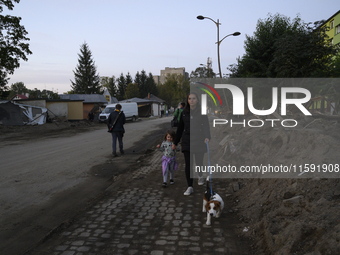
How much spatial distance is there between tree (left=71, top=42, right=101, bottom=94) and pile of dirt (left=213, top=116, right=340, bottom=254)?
62898 millimetres

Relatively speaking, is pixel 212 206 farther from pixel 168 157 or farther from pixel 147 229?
pixel 168 157

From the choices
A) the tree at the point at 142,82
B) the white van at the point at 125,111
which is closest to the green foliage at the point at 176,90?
the tree at the point at 142,82

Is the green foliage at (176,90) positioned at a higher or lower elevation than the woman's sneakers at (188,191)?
higher

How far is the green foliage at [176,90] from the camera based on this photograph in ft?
292

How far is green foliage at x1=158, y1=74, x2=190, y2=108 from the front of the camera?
292 feet

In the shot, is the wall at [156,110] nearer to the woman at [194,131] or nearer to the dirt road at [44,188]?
the dirt road at [44,188]

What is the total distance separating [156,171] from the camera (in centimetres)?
762

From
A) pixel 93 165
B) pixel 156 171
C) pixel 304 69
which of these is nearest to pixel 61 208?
pixel 156 171

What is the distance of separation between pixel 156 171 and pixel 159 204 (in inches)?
106

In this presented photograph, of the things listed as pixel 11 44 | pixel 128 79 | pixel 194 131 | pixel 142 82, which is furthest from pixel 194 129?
pixel 128 79

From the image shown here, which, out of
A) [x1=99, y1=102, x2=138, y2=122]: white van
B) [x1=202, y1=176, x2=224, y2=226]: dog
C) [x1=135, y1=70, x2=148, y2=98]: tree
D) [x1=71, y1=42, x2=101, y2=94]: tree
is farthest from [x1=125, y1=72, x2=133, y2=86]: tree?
[x1=202, y1=176, x2=224, y2=226]: dog

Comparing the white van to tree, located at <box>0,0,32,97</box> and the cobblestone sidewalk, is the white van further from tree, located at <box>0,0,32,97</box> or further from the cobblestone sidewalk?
the cobblestone sidewalk

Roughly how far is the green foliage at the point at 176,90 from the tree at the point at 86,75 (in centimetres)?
3084

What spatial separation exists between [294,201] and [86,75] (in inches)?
2610
